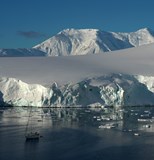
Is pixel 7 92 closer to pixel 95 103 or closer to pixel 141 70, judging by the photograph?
pixel 95 103

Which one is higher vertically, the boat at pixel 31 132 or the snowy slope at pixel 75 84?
the snowy slope at pixel 75 84

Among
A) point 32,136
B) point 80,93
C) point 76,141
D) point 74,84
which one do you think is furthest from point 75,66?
point 76,141

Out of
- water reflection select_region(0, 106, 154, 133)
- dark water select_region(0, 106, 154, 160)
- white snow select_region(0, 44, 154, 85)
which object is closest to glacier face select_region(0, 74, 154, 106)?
white snow select_region(0, 44, 154, 85)

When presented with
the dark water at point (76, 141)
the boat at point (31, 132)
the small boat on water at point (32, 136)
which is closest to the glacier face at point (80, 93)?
the boat at point (31, 132)

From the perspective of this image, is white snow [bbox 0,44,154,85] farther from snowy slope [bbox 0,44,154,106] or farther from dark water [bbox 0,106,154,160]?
dark water [bbox 0,106,154,160]

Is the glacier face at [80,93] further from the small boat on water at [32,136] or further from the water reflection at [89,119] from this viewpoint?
the small boat on water at [32,136]

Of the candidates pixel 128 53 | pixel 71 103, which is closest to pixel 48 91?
pixel 71 103
